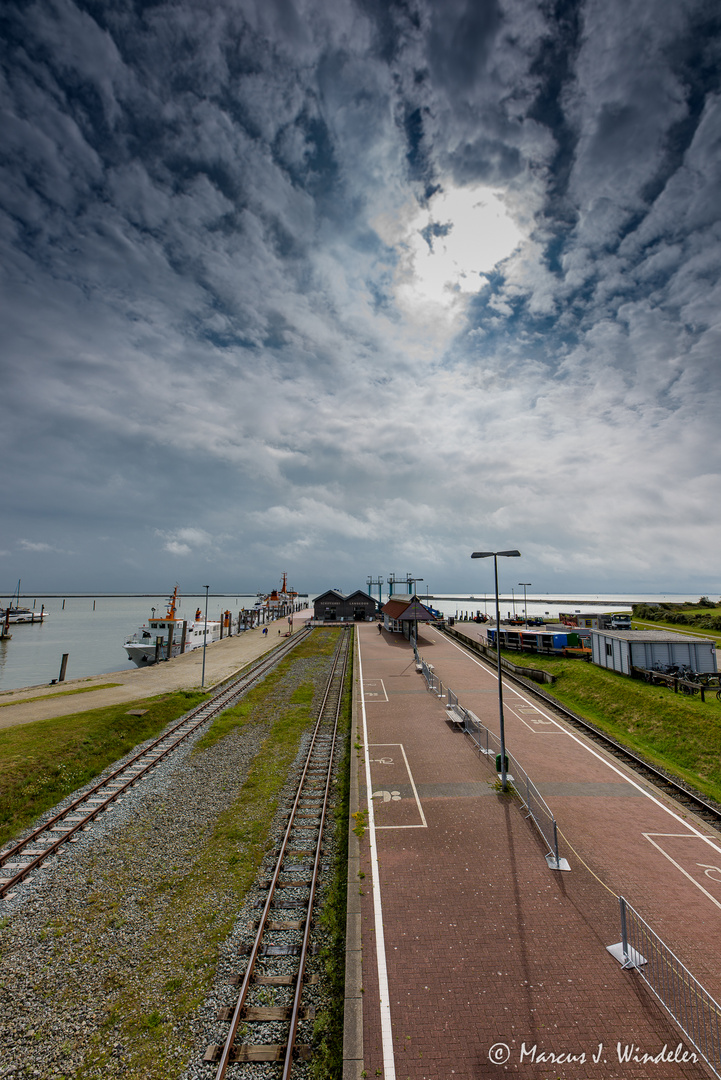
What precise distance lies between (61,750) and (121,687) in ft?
53.2

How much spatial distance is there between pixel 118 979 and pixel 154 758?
40.8ft

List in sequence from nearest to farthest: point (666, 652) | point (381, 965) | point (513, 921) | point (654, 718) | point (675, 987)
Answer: point (675, 987), point (381, 965), point (513, 921), point (654, 718), point (666, 652)

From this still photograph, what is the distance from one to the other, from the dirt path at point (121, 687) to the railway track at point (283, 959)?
68.4 ft

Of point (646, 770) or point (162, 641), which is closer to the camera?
point (646, 770)

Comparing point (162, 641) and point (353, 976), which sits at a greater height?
point (162, 641)

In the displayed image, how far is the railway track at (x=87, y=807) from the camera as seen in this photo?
1317 centimetres

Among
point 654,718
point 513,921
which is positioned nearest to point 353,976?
point 513,921

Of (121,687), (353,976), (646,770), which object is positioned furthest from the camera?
(121,687)

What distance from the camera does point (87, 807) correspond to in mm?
16641

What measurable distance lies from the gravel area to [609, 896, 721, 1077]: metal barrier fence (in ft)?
21.7

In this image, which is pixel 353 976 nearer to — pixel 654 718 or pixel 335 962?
pixel 335 962

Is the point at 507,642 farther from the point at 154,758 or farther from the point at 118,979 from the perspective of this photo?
the point at 118,979

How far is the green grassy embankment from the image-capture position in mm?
20297

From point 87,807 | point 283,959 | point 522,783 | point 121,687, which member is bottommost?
point 283,959
